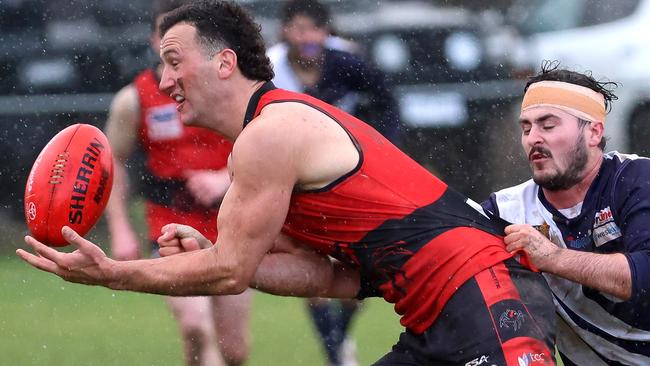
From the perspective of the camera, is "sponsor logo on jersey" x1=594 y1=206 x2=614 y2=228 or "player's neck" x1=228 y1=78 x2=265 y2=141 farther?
"sponsor logo on jersey" x1=594 y1=206 x2=614 y2=228

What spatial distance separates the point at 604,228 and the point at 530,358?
70 centimetres

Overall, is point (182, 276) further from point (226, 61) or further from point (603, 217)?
point (603, 217)

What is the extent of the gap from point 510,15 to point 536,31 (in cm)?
33

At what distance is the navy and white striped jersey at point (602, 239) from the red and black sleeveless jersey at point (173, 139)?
195cm

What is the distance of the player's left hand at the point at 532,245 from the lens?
3.93m

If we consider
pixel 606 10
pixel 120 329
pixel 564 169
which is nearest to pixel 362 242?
pixel 564 169

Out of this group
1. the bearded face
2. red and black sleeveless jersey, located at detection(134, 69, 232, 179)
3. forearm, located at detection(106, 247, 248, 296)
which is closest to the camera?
forearm, located at detection(106, 247, 248, 296)

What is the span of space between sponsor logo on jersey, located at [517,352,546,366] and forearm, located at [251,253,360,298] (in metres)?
0.69

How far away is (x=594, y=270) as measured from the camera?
396 centimetres

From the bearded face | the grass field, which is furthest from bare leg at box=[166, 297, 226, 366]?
the bearded face

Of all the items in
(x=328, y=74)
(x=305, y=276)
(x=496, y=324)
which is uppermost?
(x=328, y=74)

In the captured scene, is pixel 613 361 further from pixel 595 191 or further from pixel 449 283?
pixel 449 283

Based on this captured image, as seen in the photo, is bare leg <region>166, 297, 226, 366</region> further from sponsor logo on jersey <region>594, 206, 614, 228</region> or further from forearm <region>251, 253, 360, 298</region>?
sponsor logo on jersey <region>594, 206, 614, 228</region>

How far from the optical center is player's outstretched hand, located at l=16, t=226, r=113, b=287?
377cm
